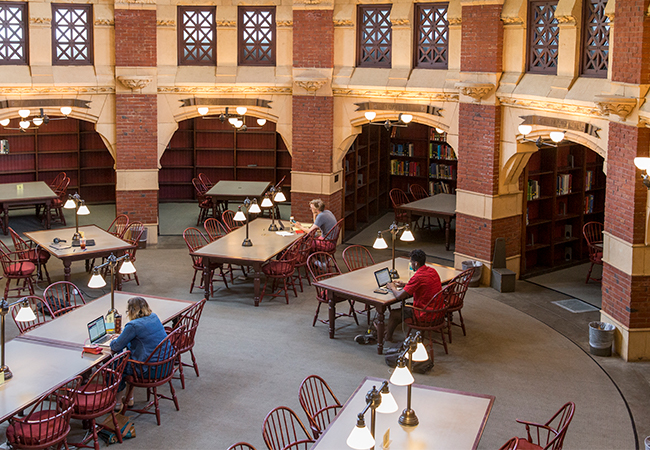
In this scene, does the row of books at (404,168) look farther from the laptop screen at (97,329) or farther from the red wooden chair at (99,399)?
the red wooden chair at (99,399)

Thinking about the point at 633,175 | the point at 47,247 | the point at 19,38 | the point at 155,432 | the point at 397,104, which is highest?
the point at 19,38

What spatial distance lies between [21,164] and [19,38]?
3.90 metres

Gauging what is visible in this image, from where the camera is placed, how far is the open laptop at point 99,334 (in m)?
7.21

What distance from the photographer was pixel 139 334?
7.05 metres

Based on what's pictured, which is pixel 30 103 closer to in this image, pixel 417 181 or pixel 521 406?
pixel 417 181

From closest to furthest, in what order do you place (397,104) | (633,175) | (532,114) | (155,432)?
(155,432) < (633,175) < (532,114) < (397,104)

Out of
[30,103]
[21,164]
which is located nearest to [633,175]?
[30,103]

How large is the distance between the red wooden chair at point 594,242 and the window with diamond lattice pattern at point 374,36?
4.11 metres

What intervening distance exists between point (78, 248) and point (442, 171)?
7591 mm

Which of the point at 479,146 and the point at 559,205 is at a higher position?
the point at 479,146

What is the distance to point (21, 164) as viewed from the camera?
1578 cm

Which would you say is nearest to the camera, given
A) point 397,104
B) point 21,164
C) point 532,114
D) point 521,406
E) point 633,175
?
point 521,406

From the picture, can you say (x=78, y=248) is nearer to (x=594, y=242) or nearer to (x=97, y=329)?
(x=97, y=329)

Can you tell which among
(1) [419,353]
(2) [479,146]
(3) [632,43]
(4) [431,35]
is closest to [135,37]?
(4) [431,35]
